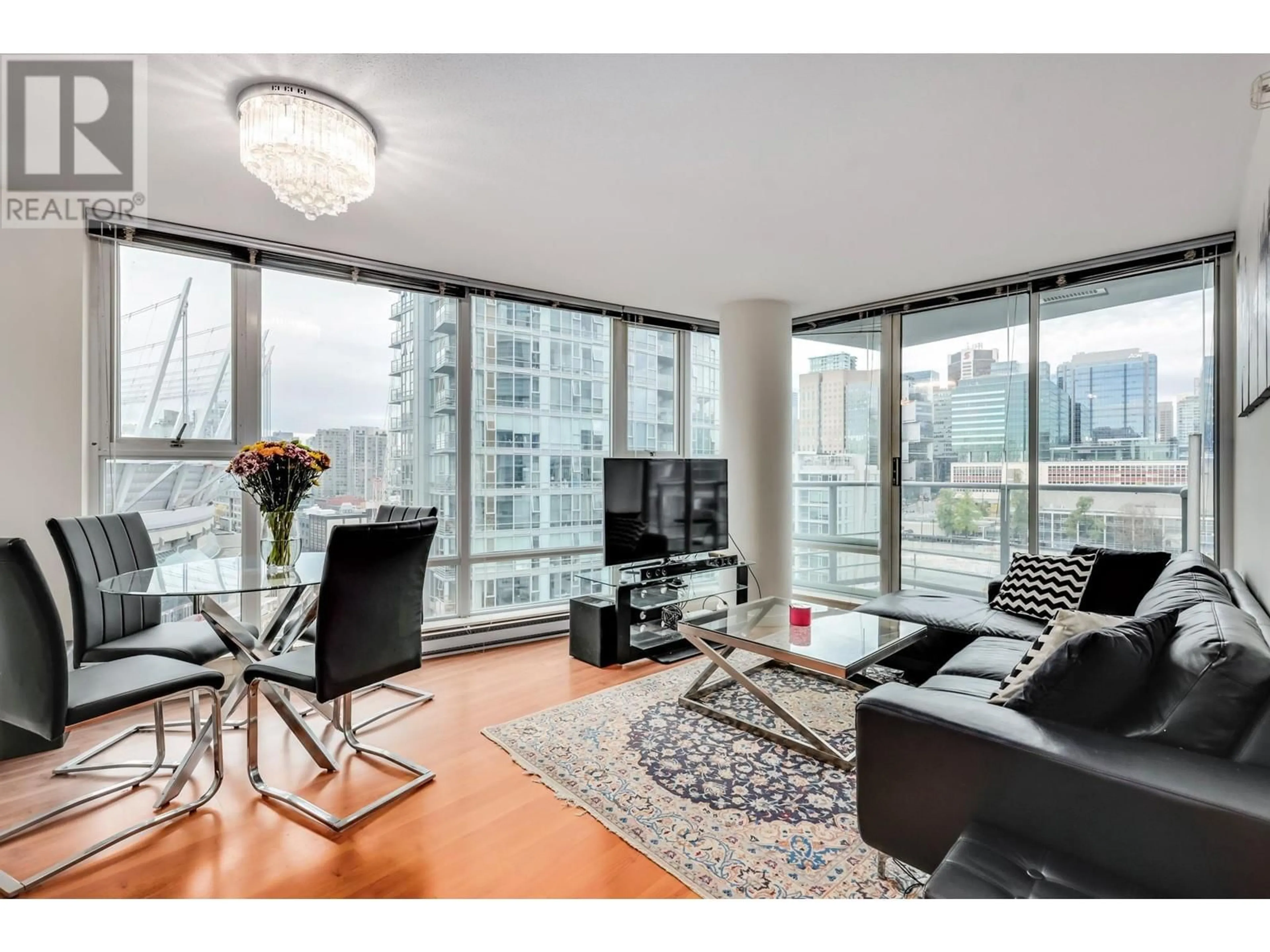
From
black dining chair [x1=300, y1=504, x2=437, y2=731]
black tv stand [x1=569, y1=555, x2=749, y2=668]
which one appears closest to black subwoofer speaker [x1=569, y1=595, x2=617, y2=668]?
black tv stand [x1=569, y1=555, x2=749, y2=668]

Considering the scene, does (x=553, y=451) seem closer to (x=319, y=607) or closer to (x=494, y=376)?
(x=494, y=376)

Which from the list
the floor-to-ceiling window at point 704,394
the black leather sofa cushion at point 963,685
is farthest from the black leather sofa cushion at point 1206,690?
the floor-to-ceiling window at point 704,394

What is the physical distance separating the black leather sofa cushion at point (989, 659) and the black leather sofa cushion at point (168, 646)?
9.78 feet

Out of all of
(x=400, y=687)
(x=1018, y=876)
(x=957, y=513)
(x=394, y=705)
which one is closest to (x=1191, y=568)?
(x=1018, y=876)

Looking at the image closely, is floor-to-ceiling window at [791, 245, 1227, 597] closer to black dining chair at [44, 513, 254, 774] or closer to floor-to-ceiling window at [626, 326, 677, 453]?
floor-to-ceiling window at [626, 326, 677, 453]

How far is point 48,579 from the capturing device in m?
2.89

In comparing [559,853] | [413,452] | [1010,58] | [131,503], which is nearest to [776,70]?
[1010,58]

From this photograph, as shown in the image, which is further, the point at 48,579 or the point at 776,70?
the point at 48,579

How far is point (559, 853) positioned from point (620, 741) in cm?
78

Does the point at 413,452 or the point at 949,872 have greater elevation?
the point at 413,452

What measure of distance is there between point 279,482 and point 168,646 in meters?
0.80

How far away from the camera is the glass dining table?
2201 millimetres

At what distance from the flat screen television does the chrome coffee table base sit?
3.46ft

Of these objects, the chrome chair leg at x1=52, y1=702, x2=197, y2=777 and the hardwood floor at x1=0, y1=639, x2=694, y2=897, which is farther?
the chrome chair leg at x1=52, y1=702, x2=197, y2=777
